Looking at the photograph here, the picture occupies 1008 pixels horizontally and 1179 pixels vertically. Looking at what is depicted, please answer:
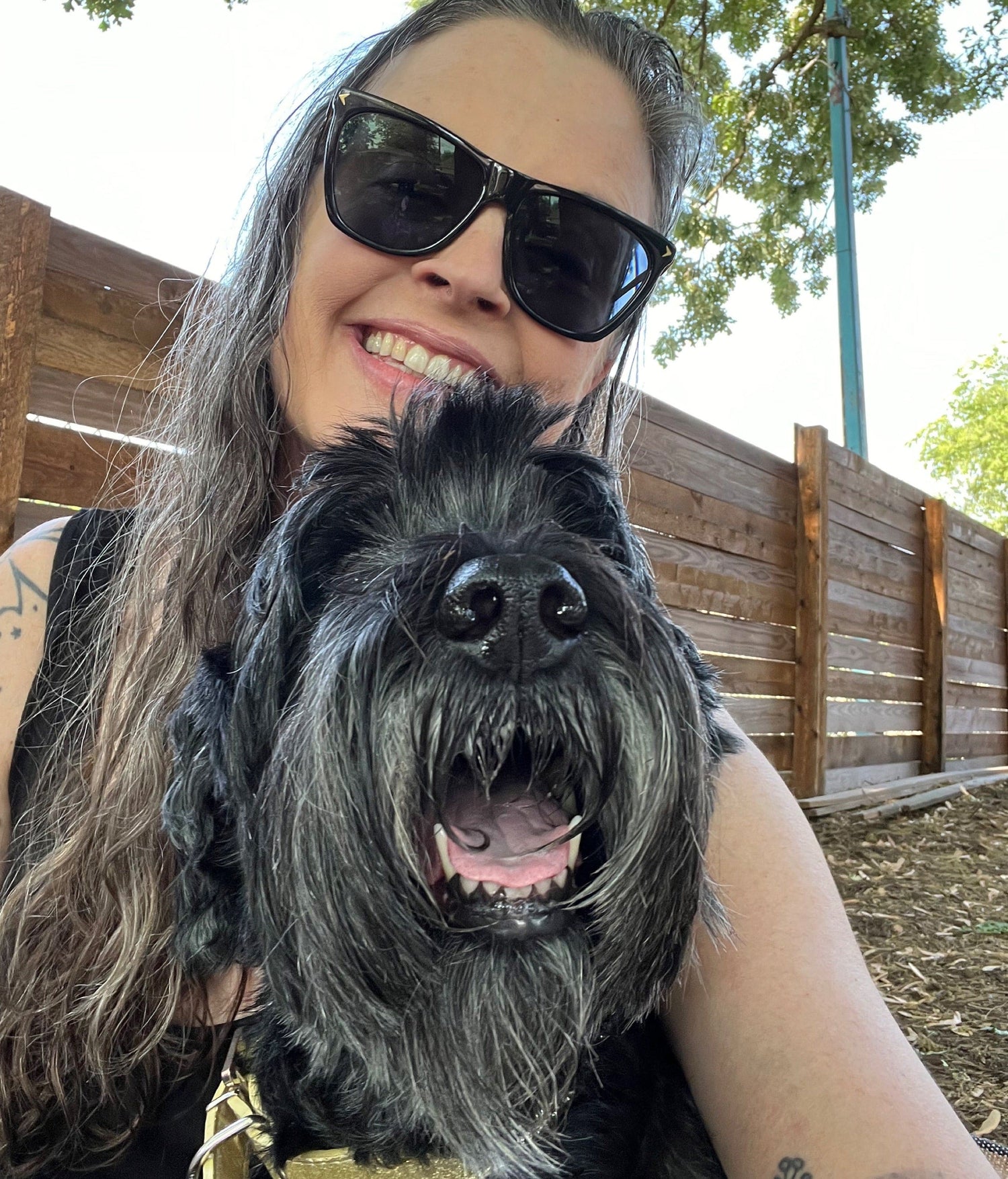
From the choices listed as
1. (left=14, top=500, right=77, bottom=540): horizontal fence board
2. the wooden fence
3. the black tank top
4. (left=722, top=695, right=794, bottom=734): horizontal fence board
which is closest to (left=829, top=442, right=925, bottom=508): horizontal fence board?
the wooden fence

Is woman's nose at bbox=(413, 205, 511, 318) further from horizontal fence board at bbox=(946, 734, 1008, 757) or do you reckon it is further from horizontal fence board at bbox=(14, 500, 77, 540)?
horizontal fence board at bbox=(946, 734, 1008, 757)

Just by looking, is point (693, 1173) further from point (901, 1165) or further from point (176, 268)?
point (176, 268)

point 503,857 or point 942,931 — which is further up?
point 503,857

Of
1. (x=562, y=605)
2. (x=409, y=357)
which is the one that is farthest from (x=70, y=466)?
(x=562, y=605)

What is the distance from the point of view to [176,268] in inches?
144

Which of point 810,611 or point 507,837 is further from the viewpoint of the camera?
point 810,611

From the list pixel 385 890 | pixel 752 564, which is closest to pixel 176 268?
pixel 385 890

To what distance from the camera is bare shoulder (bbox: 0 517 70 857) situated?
1.82 metres

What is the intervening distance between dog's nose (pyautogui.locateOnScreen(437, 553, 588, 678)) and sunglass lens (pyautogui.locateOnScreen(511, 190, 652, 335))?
101 centimetres

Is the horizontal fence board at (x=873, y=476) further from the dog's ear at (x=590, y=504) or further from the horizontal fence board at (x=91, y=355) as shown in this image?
the dog's ear at (x=590, y=504)

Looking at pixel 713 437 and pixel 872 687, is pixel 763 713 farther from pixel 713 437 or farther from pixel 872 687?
pixel 872 687

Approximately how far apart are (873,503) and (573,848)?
28.7ft

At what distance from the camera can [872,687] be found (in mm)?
9211

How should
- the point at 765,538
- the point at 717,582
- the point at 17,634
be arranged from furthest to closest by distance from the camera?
the point at 765,538, the point at 717,582, the point at 17,634
